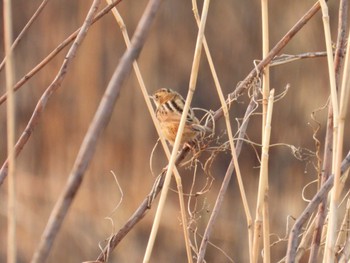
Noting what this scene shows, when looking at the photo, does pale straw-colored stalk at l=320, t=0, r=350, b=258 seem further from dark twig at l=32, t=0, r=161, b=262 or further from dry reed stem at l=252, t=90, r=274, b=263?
dark twig at l=32, t=0, r=161, b=262

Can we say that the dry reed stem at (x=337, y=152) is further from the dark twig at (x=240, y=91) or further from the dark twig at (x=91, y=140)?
the dark twig at (x=91, y=140)

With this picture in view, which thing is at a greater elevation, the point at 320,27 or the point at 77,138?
the point at 320,27

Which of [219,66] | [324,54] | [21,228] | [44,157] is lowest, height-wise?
[21,228]

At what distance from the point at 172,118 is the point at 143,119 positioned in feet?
9.84

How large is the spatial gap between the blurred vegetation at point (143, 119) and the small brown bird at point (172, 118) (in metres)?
2.20

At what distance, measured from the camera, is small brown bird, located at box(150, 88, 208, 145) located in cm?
180

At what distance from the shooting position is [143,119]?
195 inches

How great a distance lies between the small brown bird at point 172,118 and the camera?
1803mm

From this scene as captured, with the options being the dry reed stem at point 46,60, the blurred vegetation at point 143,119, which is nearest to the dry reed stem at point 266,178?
the dry reed stem at point 46,60

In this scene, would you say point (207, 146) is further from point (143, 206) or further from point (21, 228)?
point (21, 228)

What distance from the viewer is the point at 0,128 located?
5.39 meters

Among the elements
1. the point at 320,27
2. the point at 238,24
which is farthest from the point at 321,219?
the point at 238,24

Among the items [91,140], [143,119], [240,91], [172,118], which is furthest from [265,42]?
[143,119]

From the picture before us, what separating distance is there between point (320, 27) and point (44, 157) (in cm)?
174
